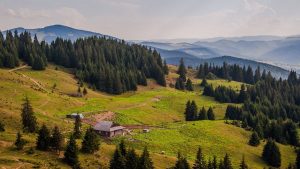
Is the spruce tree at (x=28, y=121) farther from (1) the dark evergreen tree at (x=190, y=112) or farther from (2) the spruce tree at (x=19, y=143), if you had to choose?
(1) the dark evergreen tree at (x=190, y=112)

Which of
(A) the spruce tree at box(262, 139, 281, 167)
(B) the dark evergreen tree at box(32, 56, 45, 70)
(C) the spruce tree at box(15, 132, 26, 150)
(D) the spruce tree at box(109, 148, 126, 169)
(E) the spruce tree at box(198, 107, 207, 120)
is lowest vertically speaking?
(A) the spruce tree at box(262, 139, 281, 167)

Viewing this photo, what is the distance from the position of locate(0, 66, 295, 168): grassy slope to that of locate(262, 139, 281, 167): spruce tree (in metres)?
2.55

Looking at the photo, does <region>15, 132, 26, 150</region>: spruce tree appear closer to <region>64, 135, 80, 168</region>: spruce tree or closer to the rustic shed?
→ <region>64, 135, 80, 168</region>: spruce tree

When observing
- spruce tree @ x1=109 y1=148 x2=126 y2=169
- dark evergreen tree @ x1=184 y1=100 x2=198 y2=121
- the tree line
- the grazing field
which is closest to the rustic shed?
the grazing field

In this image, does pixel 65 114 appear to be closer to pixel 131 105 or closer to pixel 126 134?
pixel 126 134

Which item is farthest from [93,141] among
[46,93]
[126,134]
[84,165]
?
[46,93]

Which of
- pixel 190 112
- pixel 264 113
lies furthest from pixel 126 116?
pixel 264 113

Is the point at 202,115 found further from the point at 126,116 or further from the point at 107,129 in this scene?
the point at 107,129

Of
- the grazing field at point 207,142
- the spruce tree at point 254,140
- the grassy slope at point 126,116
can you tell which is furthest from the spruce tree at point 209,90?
the spruce tree at point 254,140

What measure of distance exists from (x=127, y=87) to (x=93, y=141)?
11455 centimetres

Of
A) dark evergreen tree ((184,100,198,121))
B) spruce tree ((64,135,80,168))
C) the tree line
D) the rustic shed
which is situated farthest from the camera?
dark evergreen tree ((184,100,198,121))

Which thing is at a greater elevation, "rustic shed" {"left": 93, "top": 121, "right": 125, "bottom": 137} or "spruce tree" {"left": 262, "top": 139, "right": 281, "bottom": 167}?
"rustic shed" {"left": 93, "top": 121, "right": 125, "bottom": 137}

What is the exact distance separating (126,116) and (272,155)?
4729 centimetres

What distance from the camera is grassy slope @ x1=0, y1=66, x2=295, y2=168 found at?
82875mm
